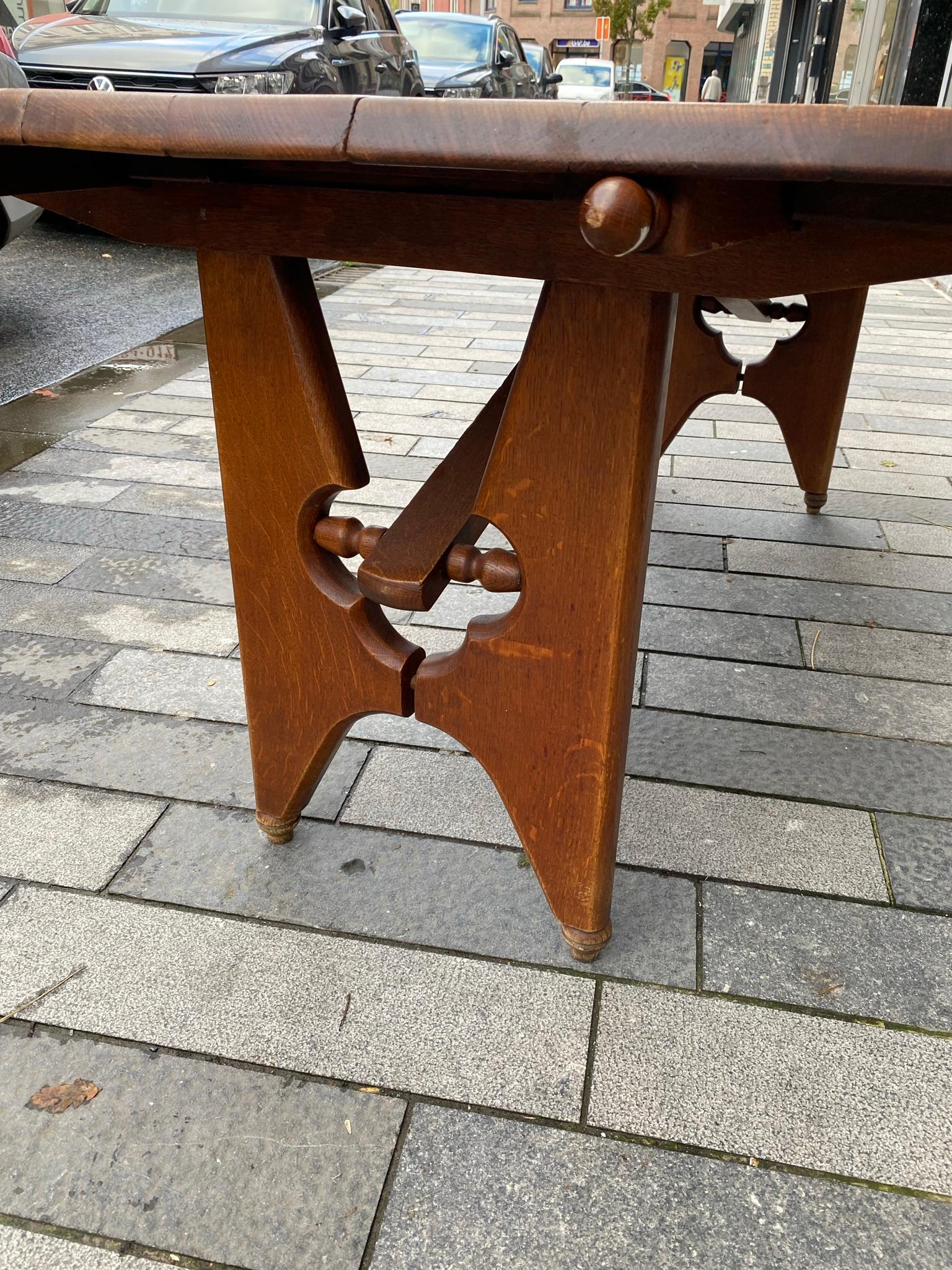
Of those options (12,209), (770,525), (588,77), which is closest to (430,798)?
(770,525)

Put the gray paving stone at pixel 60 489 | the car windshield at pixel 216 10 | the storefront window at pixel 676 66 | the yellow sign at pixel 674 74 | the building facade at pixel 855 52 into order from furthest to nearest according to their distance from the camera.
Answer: the yellow sign at pixel 674 74 < the storefront window at pixel 676 66 < the building facade at pixel 855 52 < the car windshield at pixel 216 10 < the gray paving stone at pixel 60 489

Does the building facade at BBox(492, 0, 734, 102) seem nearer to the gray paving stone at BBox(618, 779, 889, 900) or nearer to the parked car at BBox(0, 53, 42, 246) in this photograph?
the parked car at BBox(0, 53, 42, 246)

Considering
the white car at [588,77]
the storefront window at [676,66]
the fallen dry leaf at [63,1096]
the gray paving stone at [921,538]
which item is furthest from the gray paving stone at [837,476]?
the storefront window at [676,66]

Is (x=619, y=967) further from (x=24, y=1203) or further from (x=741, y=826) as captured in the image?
(x=24, y=1203)

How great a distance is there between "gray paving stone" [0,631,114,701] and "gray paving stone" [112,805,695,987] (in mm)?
511

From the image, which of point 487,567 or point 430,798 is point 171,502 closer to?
point 430,798

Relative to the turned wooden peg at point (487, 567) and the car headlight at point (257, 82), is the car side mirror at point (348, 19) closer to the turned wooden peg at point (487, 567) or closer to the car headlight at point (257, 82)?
the car headlight at point (257, 82)

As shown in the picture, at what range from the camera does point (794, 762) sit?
168 cm

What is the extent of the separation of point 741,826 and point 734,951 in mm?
270

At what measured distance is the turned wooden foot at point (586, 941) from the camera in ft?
4.10

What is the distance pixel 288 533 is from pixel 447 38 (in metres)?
11.0

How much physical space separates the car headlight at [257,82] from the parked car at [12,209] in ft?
4.69

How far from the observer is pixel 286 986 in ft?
4.04

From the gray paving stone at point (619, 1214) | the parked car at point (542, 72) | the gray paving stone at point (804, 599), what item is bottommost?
the parked car at point (542, 72)
